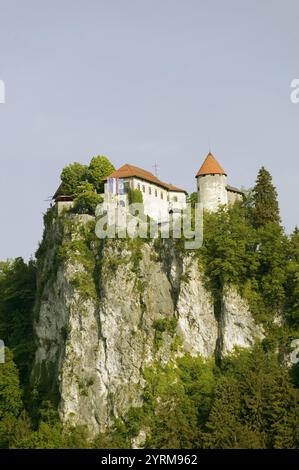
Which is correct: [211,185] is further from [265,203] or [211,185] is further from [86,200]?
[86,200]

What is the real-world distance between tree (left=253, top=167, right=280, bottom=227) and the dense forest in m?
0.08

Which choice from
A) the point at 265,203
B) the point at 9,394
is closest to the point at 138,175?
the point at 265,203

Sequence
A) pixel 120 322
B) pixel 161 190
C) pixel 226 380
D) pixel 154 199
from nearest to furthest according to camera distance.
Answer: pixel 226 380
pixel 120 322
pixel 154 199
pixel 161 190

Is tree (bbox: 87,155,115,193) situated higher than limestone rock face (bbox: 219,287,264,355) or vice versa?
tree (bbox: 87,155,115,193)

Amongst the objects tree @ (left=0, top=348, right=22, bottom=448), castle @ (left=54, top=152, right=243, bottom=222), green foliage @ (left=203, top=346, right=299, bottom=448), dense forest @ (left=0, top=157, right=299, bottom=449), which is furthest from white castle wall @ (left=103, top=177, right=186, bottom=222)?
green foliage @ (left=203, top=346, right=299, bottom=448)

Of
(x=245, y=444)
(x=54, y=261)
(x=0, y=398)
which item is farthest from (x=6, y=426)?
(x=245, y=444)

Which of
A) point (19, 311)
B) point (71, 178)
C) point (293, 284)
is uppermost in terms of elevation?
point (71, 178)

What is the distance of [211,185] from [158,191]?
4770 millimetres

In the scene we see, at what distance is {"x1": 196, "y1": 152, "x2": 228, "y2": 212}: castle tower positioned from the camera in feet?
292

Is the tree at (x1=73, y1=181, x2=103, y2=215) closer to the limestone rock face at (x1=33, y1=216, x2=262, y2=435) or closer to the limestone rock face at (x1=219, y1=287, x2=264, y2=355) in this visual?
the limestone rock face at (x1=33, y1=216, x2=262, y2=435)

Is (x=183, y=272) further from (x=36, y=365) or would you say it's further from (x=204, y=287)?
(x=36, y=365)

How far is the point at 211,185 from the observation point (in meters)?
89.9
